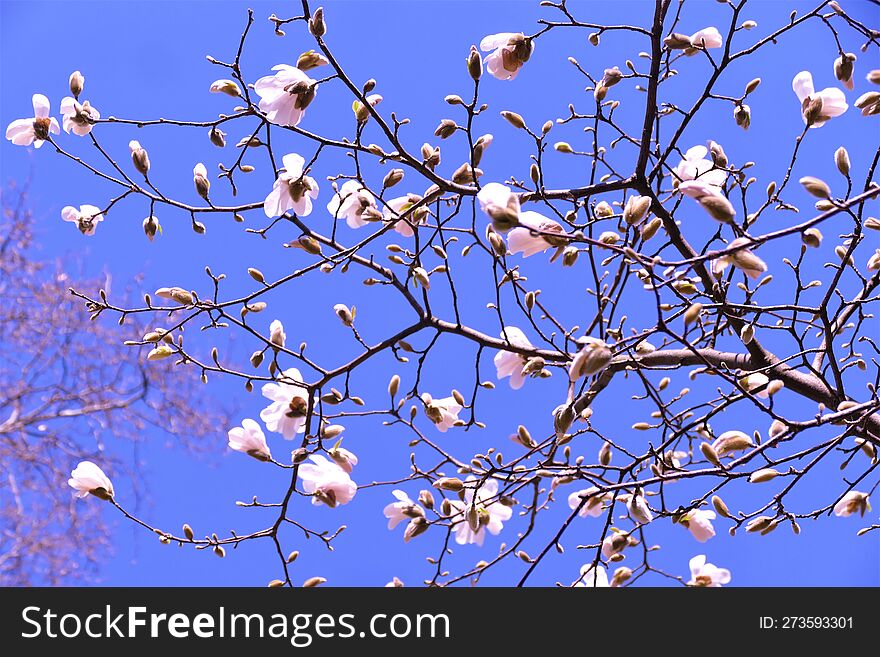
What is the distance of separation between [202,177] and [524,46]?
61cm

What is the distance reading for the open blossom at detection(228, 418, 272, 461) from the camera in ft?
3.82

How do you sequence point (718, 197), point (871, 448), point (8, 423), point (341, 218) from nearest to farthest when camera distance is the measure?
point (718, 197), point (871, 448), point (341, 218), point (8, 423)

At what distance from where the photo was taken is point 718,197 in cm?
82

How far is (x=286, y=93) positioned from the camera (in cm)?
107

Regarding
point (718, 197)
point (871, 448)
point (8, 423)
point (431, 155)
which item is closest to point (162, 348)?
point (431, 155)

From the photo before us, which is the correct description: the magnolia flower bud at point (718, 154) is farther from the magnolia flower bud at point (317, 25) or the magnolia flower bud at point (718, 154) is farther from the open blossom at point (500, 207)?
the magnolia flower bud at point (317, 25)

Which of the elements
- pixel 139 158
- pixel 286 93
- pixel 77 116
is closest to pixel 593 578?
pixel 286 93

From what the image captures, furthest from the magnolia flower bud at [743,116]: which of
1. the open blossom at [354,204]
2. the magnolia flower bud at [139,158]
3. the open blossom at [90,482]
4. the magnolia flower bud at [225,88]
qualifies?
the open blossom at [90,482]

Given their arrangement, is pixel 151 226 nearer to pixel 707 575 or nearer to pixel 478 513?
pixel 478 513

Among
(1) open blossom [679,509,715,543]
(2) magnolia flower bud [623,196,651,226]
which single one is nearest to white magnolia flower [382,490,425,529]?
(1) open blossom [679,509,715,543]

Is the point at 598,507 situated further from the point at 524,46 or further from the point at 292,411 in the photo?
the point at 524,46

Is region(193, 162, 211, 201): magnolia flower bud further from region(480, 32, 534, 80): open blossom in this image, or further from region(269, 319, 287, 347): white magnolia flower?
region(480, 32, 534, 80): open blossom

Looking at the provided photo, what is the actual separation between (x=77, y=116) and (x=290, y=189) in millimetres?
425

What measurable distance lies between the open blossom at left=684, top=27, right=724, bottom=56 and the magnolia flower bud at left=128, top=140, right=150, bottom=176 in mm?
980
